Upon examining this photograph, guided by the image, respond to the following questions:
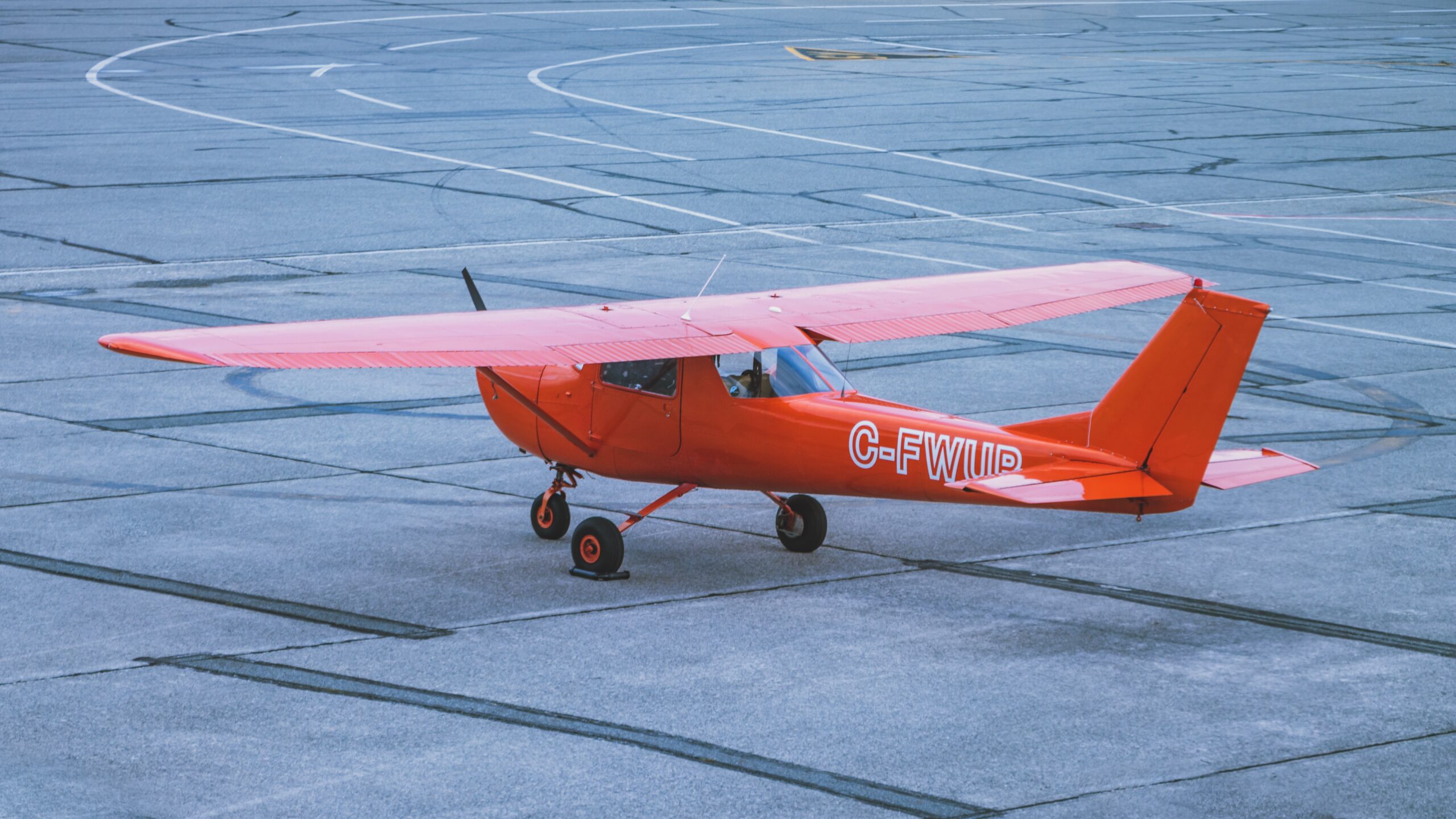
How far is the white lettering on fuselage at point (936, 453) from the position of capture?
11.7 meters

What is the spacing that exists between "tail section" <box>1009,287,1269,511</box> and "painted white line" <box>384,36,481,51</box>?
41483mm

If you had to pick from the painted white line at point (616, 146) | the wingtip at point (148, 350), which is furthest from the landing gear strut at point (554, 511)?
the painted white line at point (616, 146)

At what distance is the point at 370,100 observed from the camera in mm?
40156

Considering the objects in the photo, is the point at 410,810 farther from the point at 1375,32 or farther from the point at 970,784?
the point at 1375,32

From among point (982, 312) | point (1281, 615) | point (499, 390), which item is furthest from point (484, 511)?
point (1281, 615)

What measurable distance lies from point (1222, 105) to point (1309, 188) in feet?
32.8

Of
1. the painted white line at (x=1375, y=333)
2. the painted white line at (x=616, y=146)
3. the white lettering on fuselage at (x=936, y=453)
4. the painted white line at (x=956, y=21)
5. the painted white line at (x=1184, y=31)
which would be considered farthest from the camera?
the painted white line at (x=956, y=21)

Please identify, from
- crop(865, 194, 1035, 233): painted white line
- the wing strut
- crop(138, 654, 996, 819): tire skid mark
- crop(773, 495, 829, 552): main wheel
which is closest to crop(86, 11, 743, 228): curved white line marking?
crop(865, 194, 1035, 233): painted white line

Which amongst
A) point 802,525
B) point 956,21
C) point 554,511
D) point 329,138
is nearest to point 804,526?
point 802,525

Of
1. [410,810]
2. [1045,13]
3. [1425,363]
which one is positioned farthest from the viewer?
[1045,13]

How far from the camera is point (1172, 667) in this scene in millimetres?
10922

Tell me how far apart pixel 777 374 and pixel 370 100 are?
98.6ft

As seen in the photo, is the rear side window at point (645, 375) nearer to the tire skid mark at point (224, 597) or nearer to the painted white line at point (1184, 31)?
the tire skid mark at point (224, 597)

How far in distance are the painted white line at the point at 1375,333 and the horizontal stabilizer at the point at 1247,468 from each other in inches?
399
